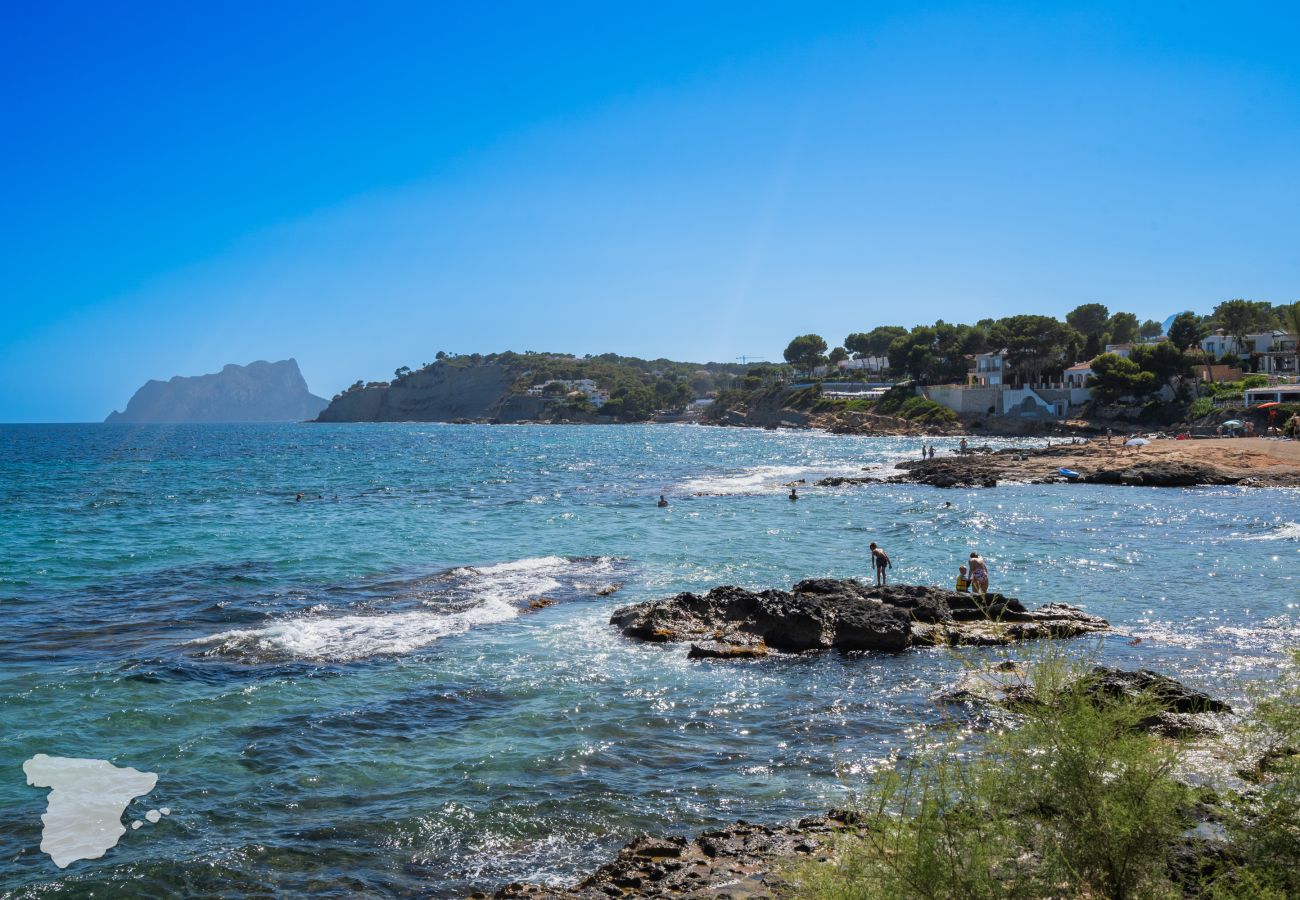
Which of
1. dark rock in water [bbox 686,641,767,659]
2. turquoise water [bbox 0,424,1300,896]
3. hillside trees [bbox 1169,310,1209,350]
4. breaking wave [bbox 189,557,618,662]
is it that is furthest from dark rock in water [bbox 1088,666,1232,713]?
hillside trees [bbox 1169,310,1209,350]

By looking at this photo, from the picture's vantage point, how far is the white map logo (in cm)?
1036

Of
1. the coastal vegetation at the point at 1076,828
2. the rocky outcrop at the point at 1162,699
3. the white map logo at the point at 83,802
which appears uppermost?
the coastal vegetation at the point at 1076,828

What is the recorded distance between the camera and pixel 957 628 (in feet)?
61.3

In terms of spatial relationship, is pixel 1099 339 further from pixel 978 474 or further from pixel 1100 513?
pixel 1100 513

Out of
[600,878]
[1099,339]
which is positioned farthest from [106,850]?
[1099,339]

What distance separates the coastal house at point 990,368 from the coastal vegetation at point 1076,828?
110305 millimetres

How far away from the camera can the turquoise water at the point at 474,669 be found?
10.6m

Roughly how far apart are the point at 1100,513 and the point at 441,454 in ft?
239

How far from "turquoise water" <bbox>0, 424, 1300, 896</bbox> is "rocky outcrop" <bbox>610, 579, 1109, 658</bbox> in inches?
29.0

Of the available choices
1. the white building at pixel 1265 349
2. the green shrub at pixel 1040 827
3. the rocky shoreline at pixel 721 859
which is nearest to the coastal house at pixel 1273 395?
the white building at pixel 1265 349

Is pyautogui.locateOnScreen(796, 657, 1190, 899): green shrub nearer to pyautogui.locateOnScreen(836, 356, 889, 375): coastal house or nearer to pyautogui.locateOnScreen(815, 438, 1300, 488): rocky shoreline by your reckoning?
pyautogui.locateOnScreen(815, 438, 1300, 488): rocky shoreline

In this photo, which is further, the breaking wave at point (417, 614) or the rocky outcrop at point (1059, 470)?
the rocky outcrop at point (1059, 470)

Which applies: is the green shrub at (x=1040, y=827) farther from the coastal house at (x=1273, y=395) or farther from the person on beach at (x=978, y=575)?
the coastal house at (x=1273, y=395)

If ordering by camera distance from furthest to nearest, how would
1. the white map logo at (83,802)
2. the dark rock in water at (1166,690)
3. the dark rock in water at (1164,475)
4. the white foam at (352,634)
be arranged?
1. the dark rock in water at (1164,475)
2. the white foam at (352,634)
3. the dark rock in water at (1166,690)
4. the white map logo at (83,802)
